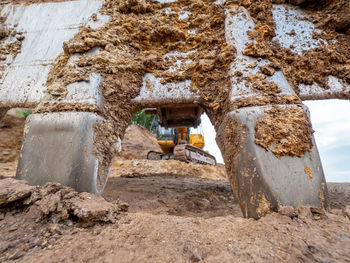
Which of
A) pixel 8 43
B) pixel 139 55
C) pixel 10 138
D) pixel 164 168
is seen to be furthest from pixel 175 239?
pixel 10 138

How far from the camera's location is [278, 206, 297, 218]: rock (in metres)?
1.20

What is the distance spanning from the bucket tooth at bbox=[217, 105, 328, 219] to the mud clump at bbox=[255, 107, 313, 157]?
1.7 inches

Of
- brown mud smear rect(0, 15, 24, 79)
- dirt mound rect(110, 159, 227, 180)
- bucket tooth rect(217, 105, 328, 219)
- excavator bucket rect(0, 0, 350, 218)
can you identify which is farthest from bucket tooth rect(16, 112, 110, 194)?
dirt mound rect(110, 159, 227, 180)

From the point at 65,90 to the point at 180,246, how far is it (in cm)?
195

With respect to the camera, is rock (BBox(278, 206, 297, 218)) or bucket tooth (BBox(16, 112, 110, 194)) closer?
rock (BBox(278, 206, 297, 218))

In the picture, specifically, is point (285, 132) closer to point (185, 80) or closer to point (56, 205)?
point (185, 80)

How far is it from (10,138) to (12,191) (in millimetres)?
6884

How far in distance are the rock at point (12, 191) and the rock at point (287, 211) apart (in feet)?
6.35

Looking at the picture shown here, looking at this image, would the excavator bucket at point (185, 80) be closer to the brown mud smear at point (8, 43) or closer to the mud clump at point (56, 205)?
the brown mud smear at point (8, 43)

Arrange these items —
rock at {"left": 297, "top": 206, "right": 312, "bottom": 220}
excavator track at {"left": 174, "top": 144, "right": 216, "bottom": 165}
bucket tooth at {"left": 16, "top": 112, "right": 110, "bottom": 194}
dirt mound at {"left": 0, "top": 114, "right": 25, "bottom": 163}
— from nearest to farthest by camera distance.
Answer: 1. rock at {"left": 297, "top": 206, "right": 312, "bottom": 220}
2. bucket tooth at {"left": 16, "top": 112, "right": 110, "bottom": 194}
3. dirt mound at {"left": 0, "top": 114, "right": 25, "bottom": 163}
4. excavator track at {"left": 174, "top": 144, "right": 216, "bottom": 165}

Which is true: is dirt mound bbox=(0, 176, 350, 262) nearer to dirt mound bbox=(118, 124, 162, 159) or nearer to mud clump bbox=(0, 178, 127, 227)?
mud clump bbox=(0, 178, 127, 227)

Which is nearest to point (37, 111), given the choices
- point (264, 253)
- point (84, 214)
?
point (84, 214)

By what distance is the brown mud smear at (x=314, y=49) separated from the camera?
6.91 ft

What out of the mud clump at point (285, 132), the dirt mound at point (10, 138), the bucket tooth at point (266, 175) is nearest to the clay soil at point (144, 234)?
the bucket tooth at point (266, 175)
